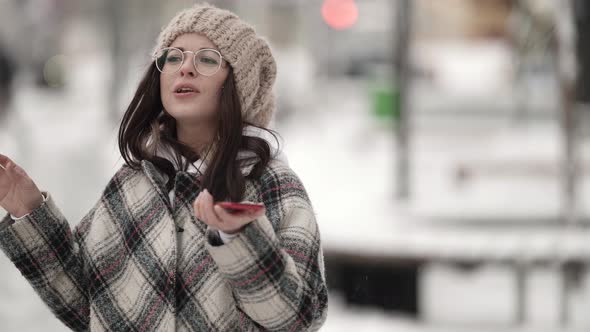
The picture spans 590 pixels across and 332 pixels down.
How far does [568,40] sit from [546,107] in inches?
548

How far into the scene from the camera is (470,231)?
23.8 feet

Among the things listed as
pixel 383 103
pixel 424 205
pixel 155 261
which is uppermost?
pixel 155 261

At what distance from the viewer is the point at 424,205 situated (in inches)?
338

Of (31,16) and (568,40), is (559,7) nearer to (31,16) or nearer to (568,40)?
(568,40)

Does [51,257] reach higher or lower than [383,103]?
higher

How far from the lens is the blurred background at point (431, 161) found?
6.53m

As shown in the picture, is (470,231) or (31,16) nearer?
(470,231)

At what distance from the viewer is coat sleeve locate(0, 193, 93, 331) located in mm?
2189

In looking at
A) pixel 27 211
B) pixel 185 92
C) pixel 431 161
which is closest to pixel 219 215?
pixel 185 92

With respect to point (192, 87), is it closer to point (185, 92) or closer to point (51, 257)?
point (185, 92)

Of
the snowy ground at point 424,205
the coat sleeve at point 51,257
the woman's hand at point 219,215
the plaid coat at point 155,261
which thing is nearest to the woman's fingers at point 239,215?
the woman's hand at point 219,215

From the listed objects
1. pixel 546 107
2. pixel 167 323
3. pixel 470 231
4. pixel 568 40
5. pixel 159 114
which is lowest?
pixel 546 107

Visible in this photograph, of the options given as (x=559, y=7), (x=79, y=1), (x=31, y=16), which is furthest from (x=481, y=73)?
(x=79, y=1)

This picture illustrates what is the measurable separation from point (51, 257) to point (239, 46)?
0.62 m
